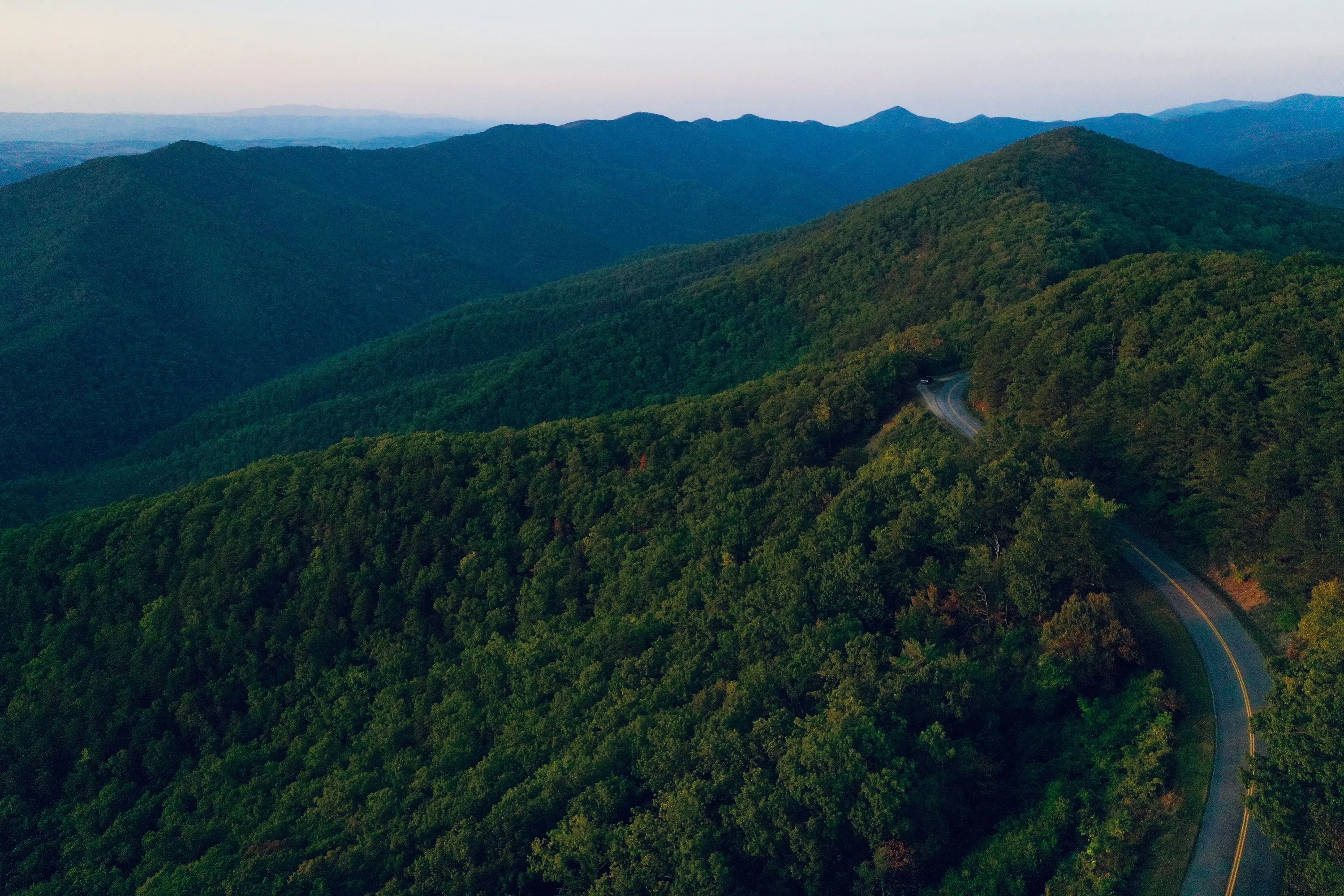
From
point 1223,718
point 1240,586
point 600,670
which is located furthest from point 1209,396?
point 600,670

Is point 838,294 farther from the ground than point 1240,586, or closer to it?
closer to it

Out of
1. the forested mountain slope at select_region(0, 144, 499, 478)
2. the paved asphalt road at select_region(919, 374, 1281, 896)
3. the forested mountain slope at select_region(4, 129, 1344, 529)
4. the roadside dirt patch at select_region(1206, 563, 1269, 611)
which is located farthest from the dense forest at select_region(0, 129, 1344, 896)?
the forested mountain slope at select_region(0, 144, 499, 478)

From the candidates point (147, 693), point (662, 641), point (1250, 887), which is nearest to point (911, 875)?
point (1250, 887)

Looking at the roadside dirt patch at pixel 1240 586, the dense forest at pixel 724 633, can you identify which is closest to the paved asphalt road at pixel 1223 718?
the roadside dirt patch at pixel 1240 586

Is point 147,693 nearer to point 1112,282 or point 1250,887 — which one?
point 1250,887

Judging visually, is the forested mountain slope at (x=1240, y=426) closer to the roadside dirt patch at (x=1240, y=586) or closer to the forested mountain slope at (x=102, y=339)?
the roadside dirt patch at (x=1240, y=586)

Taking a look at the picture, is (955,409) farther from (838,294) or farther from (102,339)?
(102,339)

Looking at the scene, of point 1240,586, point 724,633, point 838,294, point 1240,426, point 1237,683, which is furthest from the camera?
point 838,294
